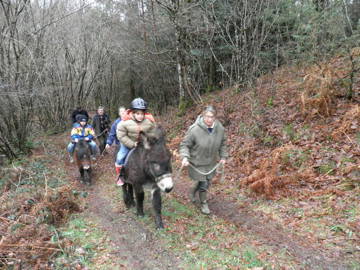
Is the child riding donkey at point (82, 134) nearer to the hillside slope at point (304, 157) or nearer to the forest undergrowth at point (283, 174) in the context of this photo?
the forest undergrowth at point (283, 174)

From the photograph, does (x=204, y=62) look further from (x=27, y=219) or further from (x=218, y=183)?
(x=27, y=219)

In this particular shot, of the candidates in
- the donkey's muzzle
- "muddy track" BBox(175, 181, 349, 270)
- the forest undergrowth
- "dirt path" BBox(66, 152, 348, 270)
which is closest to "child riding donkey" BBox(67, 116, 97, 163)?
the forest undergrowth

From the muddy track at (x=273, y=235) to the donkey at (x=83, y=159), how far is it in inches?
175

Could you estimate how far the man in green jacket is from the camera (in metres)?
5.65

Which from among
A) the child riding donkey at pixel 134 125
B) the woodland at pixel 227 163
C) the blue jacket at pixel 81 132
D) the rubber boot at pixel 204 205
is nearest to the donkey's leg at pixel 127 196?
the woodland at pixel 227 163

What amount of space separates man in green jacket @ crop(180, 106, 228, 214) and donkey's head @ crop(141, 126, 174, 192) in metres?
0.79

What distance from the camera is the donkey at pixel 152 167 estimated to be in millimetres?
4742

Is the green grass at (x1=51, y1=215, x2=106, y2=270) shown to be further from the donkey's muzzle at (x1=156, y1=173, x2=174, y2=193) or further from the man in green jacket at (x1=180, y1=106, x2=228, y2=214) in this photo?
the man in green jacket at (x1=180, y1=106, x2=228, y2=214)

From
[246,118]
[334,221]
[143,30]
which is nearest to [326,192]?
[334,221]

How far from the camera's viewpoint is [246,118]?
1092 centimetres

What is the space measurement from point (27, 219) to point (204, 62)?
14.5m

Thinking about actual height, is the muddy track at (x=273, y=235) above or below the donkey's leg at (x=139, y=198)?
below

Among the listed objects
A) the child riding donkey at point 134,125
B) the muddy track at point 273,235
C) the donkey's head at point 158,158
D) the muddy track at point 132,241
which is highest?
the child riding donkey at point 134,125

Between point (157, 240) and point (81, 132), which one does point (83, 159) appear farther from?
point (157, 240)
